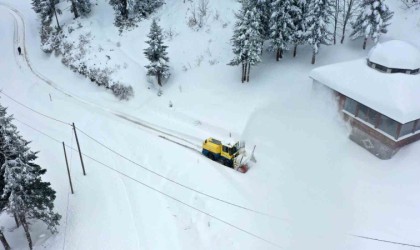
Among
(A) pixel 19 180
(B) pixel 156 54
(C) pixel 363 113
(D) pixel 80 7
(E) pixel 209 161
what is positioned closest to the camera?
(A) pixel 19 180

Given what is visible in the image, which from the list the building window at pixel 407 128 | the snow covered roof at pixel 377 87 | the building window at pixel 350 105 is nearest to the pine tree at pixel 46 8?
the snow covered roof at pixel 377 87

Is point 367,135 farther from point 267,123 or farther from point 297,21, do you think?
point 297,21

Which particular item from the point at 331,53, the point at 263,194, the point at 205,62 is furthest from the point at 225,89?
the point at 263,194

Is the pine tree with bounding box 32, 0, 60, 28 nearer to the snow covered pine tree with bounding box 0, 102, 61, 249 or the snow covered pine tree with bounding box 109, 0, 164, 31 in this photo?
the snow covered pine tree with bounding box 109, 0, 164, 31

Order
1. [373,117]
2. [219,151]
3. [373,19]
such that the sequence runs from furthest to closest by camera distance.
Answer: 1. [373,19]
2. [219,151]
3. [373,117]

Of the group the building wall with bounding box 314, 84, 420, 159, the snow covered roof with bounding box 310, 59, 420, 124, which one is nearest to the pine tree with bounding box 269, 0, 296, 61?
the snow covered roof with bounding box 310, 59, 420, 124

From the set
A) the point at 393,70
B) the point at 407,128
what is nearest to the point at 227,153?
the point at 407,128

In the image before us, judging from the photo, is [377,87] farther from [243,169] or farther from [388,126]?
[243,169]
